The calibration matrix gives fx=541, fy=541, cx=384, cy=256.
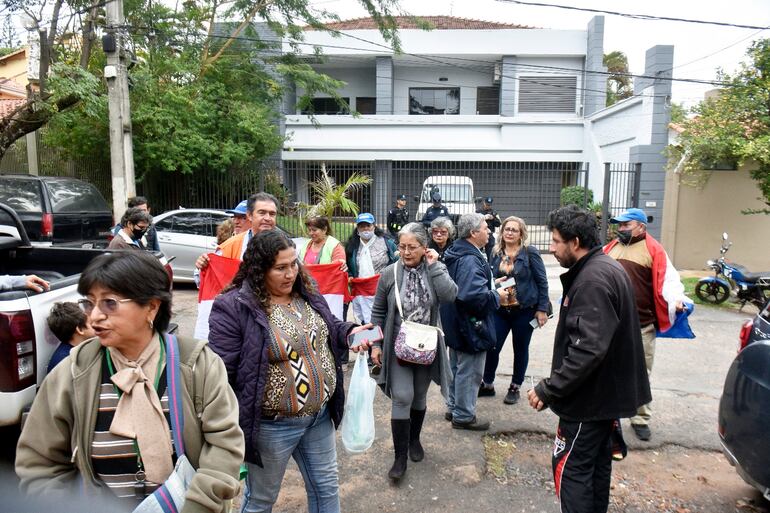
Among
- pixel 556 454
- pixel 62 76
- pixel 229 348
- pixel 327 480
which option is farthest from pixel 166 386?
pixel 62 76

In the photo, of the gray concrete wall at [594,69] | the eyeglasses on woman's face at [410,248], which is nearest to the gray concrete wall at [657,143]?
the gray concrete wall at [594,69]

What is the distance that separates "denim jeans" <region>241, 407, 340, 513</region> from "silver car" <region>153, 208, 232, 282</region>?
8.03m

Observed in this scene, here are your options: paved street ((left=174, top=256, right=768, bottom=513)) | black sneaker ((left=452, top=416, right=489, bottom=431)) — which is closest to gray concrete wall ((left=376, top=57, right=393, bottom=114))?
paved street ((left=174, top=256, right=768, bottom=513))

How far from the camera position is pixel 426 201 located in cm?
1559

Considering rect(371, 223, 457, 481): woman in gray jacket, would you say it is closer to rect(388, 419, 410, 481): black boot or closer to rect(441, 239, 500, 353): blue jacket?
rect(388, 419, 410, 481): black boot

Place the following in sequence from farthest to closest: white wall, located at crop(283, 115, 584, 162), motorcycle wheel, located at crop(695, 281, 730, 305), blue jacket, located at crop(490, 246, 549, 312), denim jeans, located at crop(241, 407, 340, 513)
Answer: white wall, located at crop(283, 115, 584, 162)
motorcycle wheel, located at crop(695, 281, 730, 305)
blue jacket, located at crop(490, 246, 549, 312)
denim jeans, located at crop(241, 407, 340, 513)

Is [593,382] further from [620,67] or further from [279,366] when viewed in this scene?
[620,67]

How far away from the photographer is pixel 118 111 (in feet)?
32.7

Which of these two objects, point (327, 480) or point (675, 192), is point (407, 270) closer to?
point (327, 480)

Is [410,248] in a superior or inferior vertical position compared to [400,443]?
superior

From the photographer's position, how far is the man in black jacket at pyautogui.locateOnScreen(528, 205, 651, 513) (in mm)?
2777

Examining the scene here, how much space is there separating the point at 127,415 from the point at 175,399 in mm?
148

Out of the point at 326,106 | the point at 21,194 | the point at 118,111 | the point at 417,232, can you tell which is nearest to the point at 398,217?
the point at 118,111

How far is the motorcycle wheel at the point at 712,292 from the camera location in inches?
383
